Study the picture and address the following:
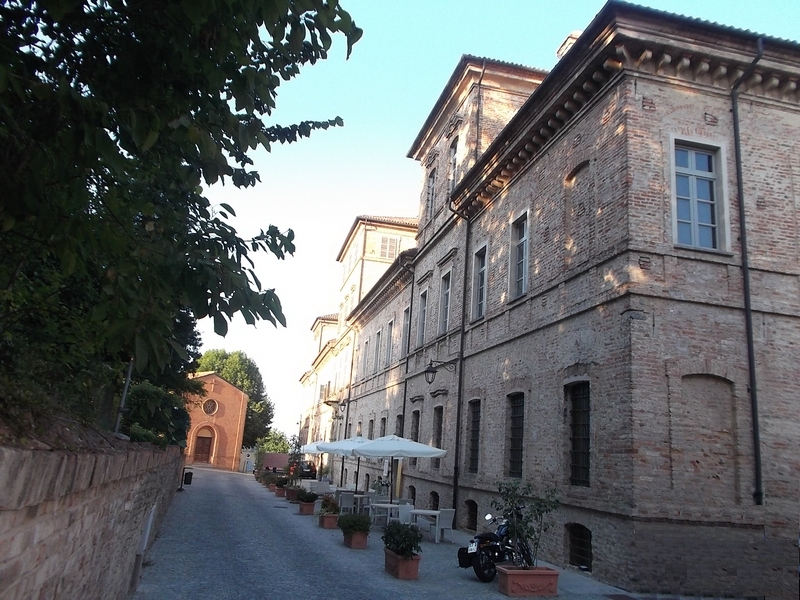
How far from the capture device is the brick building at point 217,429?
60250 mm

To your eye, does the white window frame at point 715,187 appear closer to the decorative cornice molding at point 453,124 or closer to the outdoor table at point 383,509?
the outdoor table at point 383,509

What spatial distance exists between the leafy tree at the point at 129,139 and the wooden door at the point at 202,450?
2342 inches

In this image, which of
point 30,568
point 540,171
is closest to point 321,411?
point 540,171

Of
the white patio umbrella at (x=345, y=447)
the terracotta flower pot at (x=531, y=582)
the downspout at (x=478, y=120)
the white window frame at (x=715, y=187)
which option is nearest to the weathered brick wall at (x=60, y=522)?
the terracotta flower pot at (x=531, y=582)

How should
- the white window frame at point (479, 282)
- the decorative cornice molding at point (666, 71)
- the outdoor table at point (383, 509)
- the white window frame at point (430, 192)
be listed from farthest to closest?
the white window frame at point (430, 192)
the white window frame at point (479, 282)
the outdoor table at point (383, 509)
the decorative cornice molding at point (666, 71)

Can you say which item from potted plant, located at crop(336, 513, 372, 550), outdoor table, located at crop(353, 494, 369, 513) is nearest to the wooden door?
outdoor table, located at crop(353, 494, 369, 513)

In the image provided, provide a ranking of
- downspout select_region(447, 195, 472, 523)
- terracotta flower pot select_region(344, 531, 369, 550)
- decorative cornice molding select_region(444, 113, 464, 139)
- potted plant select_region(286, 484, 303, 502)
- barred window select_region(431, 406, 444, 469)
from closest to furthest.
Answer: terracotta flower pot select_region(344, 531, 369, 550), downspout select_region(447, 195, 472, 523), barred window select_region(431, 406, 444, 469), decorative cornice molding select_region(444, 113, 464, 139), potted plant select_region(286, 484, 303, 502)

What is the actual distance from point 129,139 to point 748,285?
418 inches

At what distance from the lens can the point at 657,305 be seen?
11070 millimetres

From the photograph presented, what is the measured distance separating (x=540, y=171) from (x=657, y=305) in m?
5.55

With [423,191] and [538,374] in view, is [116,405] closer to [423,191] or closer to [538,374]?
[538,374]

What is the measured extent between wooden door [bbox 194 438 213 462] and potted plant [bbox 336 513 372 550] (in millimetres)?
50021

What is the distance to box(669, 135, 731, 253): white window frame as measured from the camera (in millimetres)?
→ 11734

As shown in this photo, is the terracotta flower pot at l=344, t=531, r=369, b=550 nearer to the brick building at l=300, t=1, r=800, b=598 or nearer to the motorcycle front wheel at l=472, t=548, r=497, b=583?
the brick building at l=300, t=1, r=800, b=598
